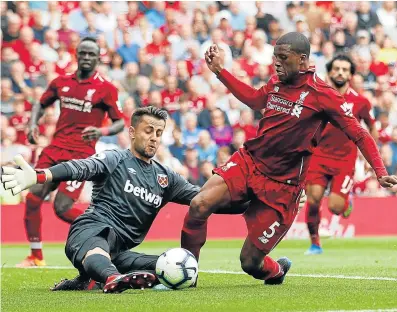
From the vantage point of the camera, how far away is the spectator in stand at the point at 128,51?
21.2 metres

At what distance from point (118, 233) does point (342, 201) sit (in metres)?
6.63

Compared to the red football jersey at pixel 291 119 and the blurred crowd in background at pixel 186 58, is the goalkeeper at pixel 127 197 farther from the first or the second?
the blurred crowd in background at pixel 186 58

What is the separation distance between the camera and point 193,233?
8.95 m

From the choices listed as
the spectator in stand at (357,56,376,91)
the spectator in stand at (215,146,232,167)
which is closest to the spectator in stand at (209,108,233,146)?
the spectator in stand at (215,146,232,167)

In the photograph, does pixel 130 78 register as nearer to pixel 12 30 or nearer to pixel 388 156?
pixel 12 30

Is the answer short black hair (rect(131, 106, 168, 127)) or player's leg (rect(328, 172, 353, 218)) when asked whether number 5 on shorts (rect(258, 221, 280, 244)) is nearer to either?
short black hair (rect(131, 106, 168, 127))

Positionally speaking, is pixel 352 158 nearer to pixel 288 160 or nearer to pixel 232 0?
pixel 288 160

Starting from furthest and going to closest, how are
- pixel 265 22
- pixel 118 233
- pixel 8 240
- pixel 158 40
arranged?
pixel 265 22 < pixel 158 40 < pixel 8 240 < pixel 118 233

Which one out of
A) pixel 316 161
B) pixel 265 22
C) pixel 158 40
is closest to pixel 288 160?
pixel 316 161

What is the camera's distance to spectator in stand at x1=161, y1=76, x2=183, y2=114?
811 inches

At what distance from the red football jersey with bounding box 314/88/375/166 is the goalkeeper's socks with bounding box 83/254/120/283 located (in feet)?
22.3

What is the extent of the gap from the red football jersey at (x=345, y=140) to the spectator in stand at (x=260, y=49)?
778 cm

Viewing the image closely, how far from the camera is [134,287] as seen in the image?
7906mm

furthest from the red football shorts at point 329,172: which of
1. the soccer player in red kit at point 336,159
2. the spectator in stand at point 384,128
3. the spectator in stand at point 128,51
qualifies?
the spectator in stand at point 128,51
